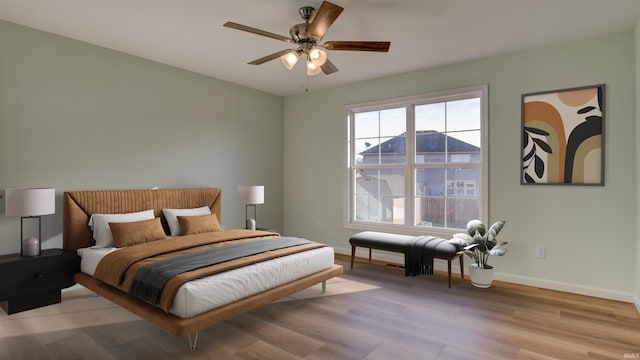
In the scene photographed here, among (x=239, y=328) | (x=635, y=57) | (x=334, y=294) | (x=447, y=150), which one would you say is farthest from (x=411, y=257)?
(x=635, y=57)

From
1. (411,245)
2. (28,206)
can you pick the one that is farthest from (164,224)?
(411,245)

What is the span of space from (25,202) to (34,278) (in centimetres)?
68

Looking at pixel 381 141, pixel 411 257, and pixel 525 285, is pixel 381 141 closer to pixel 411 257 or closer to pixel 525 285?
pixel 411 257

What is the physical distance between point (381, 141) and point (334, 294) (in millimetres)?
2469

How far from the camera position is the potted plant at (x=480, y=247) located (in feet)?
12.2

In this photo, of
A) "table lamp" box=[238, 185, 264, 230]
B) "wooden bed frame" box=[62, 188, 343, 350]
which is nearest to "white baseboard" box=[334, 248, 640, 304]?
"wooden bed frame" box=[62, 188, 343, 350]

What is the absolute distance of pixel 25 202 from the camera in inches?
119

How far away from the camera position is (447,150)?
4496mm

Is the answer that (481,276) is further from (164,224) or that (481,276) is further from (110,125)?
(110,125)

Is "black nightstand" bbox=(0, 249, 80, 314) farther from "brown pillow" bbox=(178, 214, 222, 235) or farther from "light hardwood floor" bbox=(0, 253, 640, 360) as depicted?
"brown pillow" bbox=(178, 214, 222, 235)

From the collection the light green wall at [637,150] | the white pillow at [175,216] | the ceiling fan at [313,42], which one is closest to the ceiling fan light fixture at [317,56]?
the ceiling fan at [313,42]

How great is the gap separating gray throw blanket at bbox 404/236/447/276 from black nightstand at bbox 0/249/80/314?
11.4 ft

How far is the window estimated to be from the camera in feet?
14.2

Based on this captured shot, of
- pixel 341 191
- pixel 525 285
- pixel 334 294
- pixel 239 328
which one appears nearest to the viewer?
pixel 239 328
